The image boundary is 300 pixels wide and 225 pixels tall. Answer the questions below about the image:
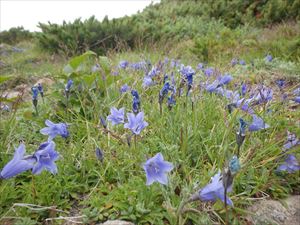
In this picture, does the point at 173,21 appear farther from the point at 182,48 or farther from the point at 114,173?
the point at 114,173

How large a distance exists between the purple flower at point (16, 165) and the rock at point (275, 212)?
1165 mm

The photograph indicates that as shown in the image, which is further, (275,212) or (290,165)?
(290,165)

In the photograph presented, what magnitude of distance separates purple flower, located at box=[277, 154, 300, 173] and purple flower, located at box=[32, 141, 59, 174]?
1.33m

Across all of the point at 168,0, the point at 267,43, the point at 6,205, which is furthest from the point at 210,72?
the point at 168,0

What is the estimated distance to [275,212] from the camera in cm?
174

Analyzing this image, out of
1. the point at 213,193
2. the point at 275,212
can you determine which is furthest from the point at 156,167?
the point at 275,212

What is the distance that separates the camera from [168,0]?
56.1 ft

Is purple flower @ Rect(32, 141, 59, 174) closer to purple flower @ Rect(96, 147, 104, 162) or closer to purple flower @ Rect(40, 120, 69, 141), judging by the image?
purple flower @ Rect(96, 147, 104, 162)

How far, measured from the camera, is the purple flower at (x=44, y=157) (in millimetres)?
1487

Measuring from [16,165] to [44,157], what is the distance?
135mm

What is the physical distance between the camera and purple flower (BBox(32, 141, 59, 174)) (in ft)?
4.88

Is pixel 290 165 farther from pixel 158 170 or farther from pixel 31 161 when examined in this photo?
pixel 31 161

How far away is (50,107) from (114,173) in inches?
57.1

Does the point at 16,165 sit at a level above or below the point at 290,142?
above
